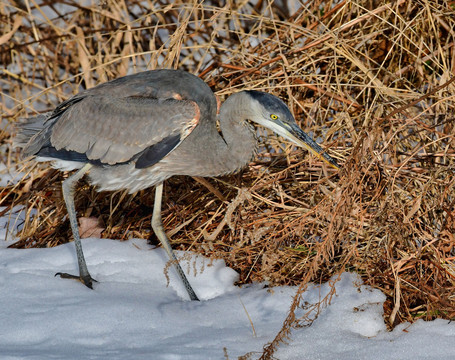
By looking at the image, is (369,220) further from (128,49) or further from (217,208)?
(128,49)

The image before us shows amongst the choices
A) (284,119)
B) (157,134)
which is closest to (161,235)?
(157,134)

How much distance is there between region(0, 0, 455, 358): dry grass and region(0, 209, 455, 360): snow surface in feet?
0.43

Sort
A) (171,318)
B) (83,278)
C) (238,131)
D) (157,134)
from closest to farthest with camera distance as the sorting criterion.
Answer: (171,318) → (83,278) → (157,134) → (238,131)

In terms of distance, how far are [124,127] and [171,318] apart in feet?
3.89

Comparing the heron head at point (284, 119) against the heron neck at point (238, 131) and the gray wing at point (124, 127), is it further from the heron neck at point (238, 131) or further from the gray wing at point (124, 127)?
the gray wing at point (124, 127)

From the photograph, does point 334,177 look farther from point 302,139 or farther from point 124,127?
point 124,127

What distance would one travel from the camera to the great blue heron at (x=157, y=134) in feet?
12.2

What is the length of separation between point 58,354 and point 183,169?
139 centimetres

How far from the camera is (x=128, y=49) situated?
5293 millimetres

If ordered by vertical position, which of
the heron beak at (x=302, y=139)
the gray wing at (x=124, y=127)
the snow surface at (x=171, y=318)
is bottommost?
the snow surface at (x=171, y=318)

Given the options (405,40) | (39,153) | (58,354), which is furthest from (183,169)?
(405,40)

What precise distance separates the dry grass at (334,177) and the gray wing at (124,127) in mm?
468

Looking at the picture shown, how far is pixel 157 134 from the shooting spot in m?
3.76

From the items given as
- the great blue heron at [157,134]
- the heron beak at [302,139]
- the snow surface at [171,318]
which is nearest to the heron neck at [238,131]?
the great blue heron at [157,134]
